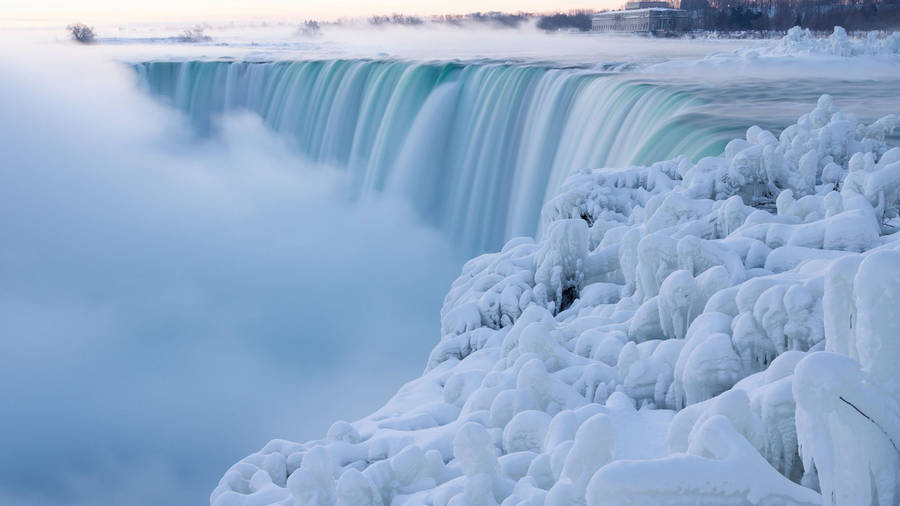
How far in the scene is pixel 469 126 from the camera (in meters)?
17.6

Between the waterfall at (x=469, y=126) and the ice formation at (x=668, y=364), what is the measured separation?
13.5 ft

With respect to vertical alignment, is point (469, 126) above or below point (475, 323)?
above

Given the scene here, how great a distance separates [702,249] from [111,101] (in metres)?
32.8

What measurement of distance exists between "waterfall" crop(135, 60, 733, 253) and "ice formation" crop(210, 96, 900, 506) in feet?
13.5

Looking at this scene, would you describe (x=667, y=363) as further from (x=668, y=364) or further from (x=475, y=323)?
(x=475, y=323)

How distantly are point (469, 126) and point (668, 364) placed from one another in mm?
13893

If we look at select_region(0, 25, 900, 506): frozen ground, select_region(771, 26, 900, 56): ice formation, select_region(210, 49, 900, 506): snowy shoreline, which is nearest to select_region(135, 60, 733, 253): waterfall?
select_region(0, 25, 900, 506): frozen ground

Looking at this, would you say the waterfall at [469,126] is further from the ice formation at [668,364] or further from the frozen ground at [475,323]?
the ice formation at [668,364]

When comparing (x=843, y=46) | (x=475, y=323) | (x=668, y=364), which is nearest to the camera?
(x=668, y=364)

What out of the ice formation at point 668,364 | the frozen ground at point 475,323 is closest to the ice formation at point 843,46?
the frozen ground at point 475,323

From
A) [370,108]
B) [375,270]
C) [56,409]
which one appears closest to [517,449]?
[56,409]

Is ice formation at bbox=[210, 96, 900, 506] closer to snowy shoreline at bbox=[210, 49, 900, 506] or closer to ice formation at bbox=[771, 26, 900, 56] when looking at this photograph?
snowy shoreline at bbox=[210, 49, 900, 506]

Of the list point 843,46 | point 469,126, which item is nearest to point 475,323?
point 469,126

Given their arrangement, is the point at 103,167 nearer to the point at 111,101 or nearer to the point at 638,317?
the point at 111,101
